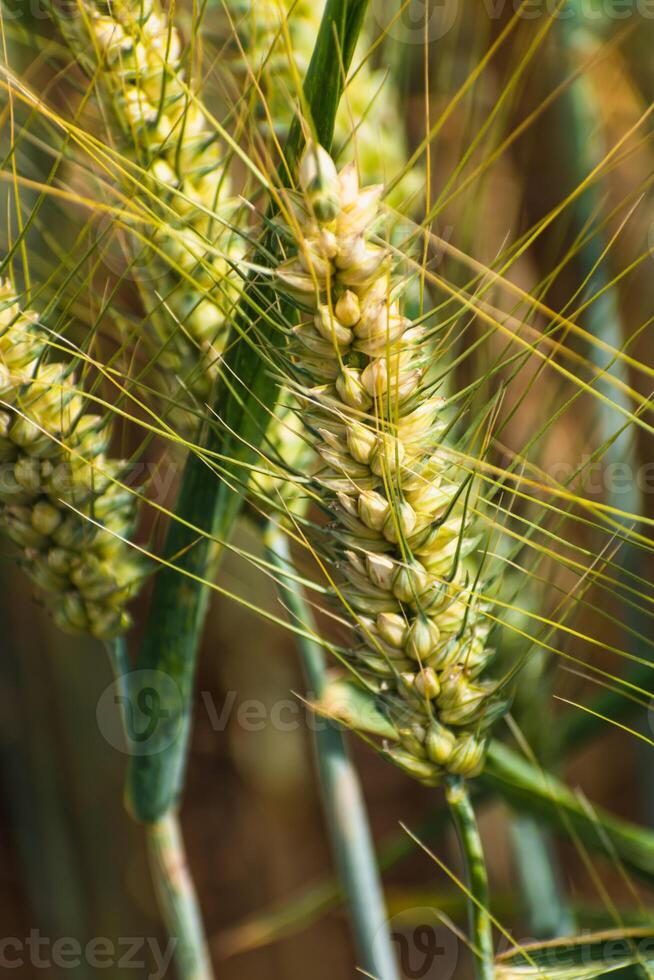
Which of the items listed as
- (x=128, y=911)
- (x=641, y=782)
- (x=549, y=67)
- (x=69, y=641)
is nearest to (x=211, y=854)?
(x=128, y=911)

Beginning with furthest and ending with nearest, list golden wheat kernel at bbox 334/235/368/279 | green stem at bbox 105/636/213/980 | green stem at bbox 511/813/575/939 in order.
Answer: green stem at bbox 511/813/575/939 → green stem at bbox 105/636/213/980 → golden wheat kernel at bbox 334/235/368/279

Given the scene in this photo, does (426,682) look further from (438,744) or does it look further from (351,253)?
(351,253)

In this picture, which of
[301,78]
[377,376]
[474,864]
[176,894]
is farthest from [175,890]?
[301,78]

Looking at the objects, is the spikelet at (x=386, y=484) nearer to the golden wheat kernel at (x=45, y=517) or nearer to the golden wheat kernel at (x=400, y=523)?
the golden wheat kernel at (x=400, y=523)

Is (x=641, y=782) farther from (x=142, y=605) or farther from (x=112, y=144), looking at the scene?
(x=142, y=605)

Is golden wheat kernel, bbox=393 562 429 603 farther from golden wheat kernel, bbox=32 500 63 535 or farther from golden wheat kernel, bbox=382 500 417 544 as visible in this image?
golden wheat kernel, bbox=32 500 63 535

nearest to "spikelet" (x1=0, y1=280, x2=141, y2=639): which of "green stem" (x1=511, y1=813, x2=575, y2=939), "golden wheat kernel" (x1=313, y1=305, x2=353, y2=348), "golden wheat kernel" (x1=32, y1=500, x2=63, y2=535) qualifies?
"golden wheat kernel" (x1=32, y1=500, x2=63, y2=535)
